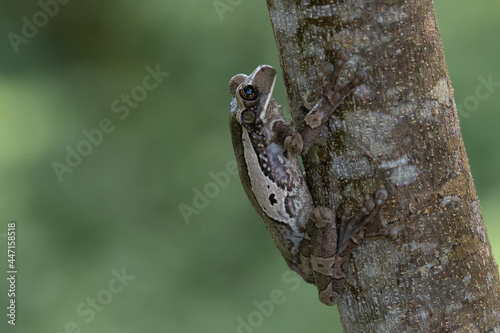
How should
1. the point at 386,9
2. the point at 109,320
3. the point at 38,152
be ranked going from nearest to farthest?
the point at 386,9, the point at 109,320, the point at 38,152

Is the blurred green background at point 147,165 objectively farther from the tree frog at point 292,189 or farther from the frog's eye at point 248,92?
the frog's eye at point 248,92

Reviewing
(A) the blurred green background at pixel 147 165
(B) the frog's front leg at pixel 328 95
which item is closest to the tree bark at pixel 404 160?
(B) the frog's front leg at pixel 328 95

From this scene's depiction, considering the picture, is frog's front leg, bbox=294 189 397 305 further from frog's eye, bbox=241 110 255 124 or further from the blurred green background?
the blurred green background

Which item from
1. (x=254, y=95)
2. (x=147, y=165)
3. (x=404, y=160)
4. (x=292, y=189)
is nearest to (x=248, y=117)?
(x=254, y=95)

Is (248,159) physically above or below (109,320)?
above

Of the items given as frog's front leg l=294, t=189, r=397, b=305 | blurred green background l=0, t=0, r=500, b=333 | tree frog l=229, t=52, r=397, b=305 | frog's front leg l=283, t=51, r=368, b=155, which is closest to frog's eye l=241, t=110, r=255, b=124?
tree frog l=229, t=52, r=397, b=305

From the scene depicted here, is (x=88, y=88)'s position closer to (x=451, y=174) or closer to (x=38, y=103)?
(x=38, y=103)

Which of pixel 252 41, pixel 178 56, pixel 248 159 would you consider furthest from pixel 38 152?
pixel 248 159
